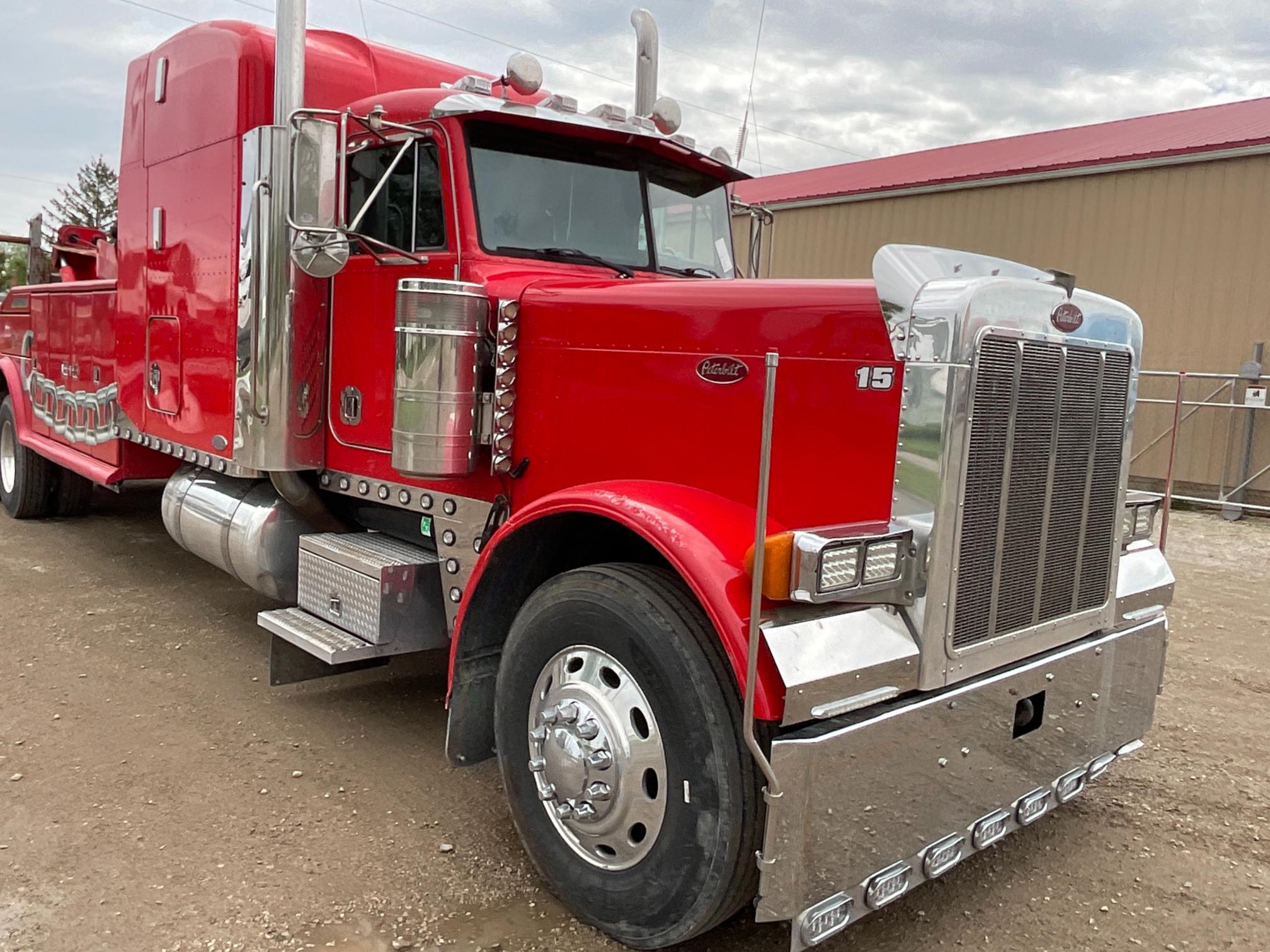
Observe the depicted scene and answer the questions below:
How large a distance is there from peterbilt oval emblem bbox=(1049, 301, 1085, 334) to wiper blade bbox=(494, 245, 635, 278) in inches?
66.3

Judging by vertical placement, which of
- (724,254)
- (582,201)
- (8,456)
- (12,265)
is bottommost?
(8,456)

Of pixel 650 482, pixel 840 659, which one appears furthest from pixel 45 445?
pixel 840 659

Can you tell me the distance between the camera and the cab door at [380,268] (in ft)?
12.2

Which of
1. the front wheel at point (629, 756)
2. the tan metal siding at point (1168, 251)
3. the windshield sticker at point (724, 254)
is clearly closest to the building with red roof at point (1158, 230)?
the tan metal siding at point (1168, 251)

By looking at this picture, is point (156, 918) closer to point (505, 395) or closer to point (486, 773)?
point (486, 773)

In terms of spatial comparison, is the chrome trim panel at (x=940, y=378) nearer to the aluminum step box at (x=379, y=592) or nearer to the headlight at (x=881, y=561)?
the headlight at (x=881, y=561)

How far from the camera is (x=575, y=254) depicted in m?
3.87

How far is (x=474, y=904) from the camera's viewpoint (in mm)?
2957

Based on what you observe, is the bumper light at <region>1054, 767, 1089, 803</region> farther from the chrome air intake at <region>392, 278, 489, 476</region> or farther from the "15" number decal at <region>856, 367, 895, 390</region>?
the chrome air intake at <region>392, 278, 489, 476</region>

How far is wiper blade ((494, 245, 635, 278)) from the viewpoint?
3.74m

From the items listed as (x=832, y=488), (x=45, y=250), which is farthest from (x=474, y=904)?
(x=45, y=250)

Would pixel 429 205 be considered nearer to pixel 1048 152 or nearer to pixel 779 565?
pixel 779 565

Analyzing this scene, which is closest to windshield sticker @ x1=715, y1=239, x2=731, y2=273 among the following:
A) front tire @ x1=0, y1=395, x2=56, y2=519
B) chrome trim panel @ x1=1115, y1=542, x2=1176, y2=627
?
chrome trim panel @ x1=1115, y1=542, x2=1176, y2=627

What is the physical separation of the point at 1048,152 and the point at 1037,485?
42.7 feet
